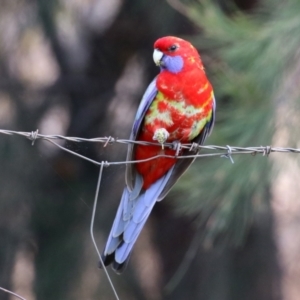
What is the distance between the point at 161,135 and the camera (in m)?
2.12

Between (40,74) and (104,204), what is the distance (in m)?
0.82

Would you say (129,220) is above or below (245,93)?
below

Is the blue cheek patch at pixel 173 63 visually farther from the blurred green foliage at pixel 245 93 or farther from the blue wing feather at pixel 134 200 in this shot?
the blurred green foliage at pixel 245 93

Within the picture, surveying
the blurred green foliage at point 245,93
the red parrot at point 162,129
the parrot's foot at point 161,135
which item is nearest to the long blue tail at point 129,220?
the red parrot at point 162,129

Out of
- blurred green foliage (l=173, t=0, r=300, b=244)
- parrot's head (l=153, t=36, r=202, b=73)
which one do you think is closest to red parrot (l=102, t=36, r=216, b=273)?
parrot's head (l=153, t=36, r=202, b=73)

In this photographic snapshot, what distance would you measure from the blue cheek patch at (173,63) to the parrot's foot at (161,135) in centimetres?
23

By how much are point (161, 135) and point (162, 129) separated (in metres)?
0.03

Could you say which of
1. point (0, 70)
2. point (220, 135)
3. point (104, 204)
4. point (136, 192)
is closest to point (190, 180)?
point (220, 135)

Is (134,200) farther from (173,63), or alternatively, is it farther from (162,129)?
(173,63)

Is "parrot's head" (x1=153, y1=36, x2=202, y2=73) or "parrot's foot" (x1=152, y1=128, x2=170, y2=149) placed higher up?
"parrot's head" (x1=153, y1=36, x2=202, y2=73)

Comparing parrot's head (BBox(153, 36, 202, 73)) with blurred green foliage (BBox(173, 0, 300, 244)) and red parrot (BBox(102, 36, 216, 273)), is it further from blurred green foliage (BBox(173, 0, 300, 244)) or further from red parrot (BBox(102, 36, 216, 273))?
blurred green foliage (BBox(173, 0, 300, 244))

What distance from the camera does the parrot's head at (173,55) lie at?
89.8 inches

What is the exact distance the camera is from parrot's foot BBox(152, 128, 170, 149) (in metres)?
2.12

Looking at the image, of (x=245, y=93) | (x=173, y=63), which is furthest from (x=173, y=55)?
(x=245, y=93)
